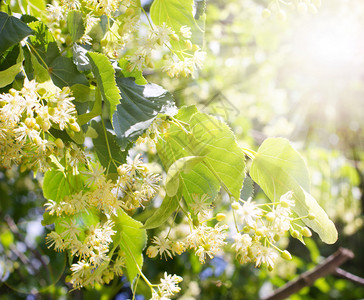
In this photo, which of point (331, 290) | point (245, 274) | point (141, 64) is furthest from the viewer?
point (331, 290)

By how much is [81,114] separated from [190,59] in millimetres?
204

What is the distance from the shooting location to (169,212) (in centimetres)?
52

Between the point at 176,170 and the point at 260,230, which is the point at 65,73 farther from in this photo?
the point at 260,230

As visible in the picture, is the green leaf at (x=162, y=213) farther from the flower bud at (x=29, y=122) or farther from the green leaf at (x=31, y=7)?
the green leaf at (x=31, y=7)

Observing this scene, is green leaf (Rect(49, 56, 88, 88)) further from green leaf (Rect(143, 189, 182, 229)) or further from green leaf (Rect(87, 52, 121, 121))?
green leaf (Rect(143, 189, 182, 229))

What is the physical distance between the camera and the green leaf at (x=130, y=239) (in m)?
0.57

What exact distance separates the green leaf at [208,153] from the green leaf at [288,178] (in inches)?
2.1

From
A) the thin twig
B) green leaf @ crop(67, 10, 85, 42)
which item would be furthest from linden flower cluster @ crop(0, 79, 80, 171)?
the thin twig

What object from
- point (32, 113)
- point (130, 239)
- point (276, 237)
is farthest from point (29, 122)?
point (276, 237)

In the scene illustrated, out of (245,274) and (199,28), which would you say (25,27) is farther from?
(245,274)

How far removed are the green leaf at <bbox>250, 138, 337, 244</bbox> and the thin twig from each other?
3.83 ft

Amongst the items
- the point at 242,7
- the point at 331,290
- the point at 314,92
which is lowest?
the point at 331,290

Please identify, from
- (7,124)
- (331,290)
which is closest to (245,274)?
(331,290)

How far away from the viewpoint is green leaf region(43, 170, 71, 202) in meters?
0.66
